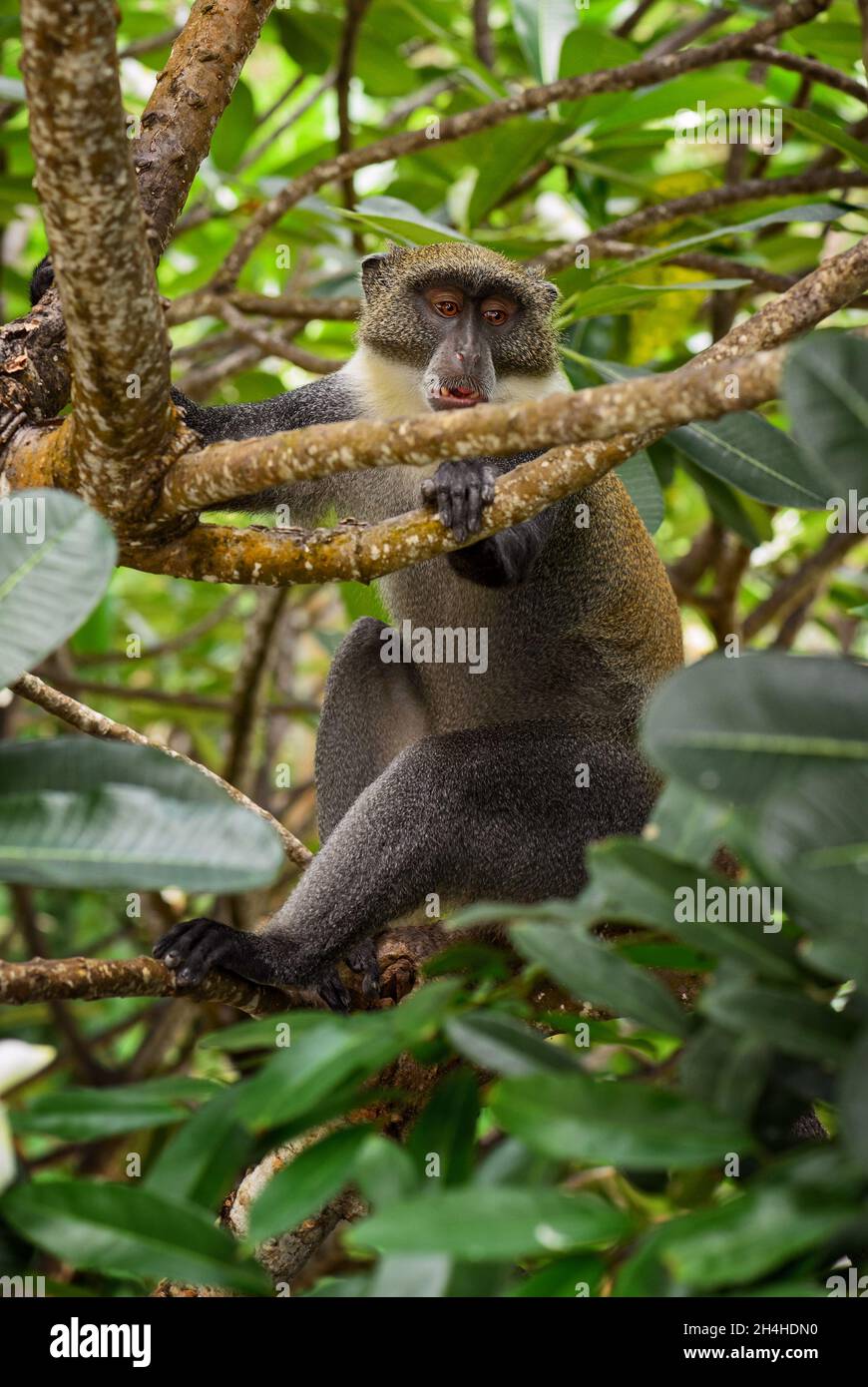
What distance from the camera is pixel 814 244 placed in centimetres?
583

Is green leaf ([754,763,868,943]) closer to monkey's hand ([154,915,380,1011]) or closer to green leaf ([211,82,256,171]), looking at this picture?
monkey's hand ([154,915,380,1011])

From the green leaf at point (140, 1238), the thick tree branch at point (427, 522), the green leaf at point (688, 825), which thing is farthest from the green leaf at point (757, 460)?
the green leaf at point (140, 1238)

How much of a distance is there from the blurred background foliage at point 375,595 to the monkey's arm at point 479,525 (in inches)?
17.9

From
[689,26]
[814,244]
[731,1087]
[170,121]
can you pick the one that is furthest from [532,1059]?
[689,26]

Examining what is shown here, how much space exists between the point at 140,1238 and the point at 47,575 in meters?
0.76

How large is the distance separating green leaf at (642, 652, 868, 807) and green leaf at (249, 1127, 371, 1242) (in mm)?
591

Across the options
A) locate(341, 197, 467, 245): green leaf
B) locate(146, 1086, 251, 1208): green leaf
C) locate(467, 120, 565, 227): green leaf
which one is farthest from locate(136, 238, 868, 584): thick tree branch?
locate(467, 120, 565, 227): green leaf

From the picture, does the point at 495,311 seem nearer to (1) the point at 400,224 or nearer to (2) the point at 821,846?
(1) the point at 400,224

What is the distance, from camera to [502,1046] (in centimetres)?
149

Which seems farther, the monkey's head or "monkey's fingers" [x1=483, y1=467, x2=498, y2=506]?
the monkey's head

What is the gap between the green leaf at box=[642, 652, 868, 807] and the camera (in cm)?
133

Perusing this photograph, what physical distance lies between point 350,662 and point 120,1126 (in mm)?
3289

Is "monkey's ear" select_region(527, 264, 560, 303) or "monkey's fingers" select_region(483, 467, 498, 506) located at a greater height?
"monkey's ear" select_region(527, 264, 560, 303)
